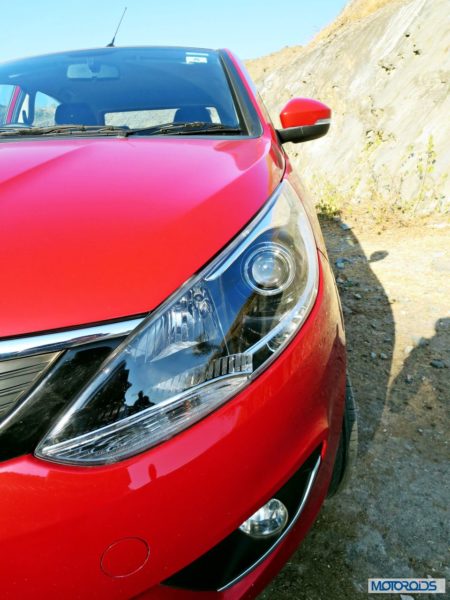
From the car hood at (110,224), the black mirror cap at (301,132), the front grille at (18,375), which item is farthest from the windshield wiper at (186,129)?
the front grille at (18,375)

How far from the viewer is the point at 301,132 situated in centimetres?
221

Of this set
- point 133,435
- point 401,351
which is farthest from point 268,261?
point 401,351

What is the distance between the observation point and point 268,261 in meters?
1.01

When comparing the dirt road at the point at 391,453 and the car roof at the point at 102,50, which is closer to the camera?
the dirt road at the point at 391,453

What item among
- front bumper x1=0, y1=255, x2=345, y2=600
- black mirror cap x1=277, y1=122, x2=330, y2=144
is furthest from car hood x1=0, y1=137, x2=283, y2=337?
black mirror cap x1=277, y1=122, x2=330, y2=144

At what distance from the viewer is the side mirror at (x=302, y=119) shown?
218cm

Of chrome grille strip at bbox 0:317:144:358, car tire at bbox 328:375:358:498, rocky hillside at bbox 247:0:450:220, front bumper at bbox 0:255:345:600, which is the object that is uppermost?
chrome grille strip at bbox 0:317:144:358

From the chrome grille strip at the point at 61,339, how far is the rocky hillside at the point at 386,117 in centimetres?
505

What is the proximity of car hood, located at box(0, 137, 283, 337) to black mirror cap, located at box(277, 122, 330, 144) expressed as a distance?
86 cm

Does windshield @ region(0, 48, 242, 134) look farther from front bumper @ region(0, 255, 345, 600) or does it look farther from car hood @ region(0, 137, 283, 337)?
front bumper @ region(0, 255, 345, 600)

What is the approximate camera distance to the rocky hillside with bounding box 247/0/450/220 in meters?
5.79

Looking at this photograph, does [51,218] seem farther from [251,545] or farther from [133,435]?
[251,545]

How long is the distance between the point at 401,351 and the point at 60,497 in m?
2.21

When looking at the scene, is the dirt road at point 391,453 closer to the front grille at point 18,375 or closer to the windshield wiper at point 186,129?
the front grille at point 18,375
